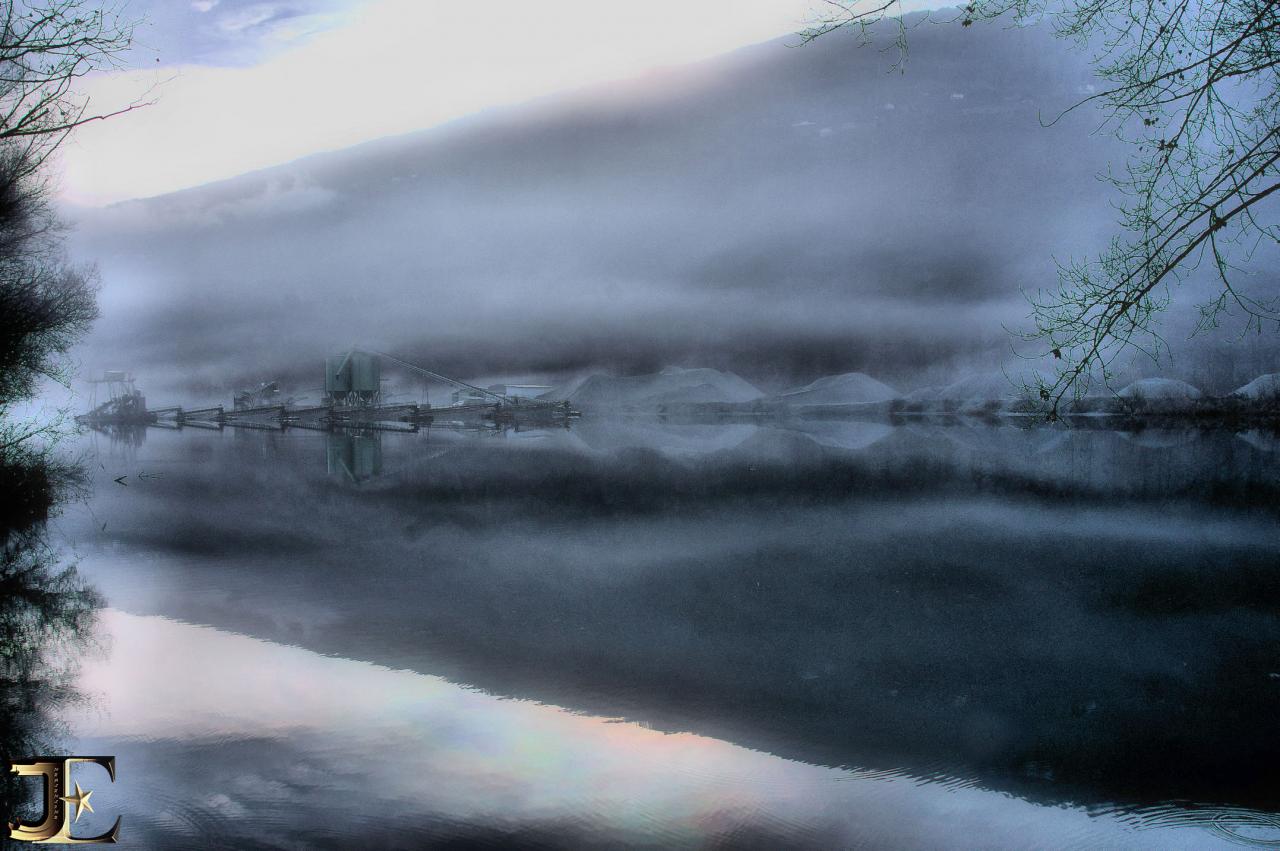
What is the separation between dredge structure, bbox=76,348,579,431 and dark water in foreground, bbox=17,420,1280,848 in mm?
44356

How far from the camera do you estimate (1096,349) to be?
15.5ft

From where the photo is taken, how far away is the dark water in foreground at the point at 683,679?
441 cm

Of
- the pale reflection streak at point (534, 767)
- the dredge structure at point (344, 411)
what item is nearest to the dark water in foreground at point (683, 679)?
the pale reflection streak at point (534, 767)

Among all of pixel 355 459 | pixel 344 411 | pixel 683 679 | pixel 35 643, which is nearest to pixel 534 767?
pixel 683 679

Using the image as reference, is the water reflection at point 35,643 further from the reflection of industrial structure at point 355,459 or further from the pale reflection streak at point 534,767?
the reflection of industrial structure at point 355,459

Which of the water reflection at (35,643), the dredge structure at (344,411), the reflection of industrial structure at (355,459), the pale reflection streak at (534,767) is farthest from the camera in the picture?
the dredge structure at (344,411)

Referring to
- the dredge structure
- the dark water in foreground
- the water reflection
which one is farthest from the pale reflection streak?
the dredge structure

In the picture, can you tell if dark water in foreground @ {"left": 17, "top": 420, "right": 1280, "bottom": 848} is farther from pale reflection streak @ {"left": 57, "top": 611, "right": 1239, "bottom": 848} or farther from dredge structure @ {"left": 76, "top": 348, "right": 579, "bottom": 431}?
dredge structure @ {"left": 76, "top": 348, "right": 579, "bottom": 431}

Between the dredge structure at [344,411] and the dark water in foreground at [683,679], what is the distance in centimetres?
4436

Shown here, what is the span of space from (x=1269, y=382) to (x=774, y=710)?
61.2 metres

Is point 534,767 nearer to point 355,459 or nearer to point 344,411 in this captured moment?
point 355,459

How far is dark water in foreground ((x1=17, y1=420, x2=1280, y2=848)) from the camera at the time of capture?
4410 mm

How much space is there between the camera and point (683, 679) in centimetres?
655

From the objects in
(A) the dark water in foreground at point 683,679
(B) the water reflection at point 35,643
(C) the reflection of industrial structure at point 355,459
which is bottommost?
(A) the dark water in foreground at point 683,679
